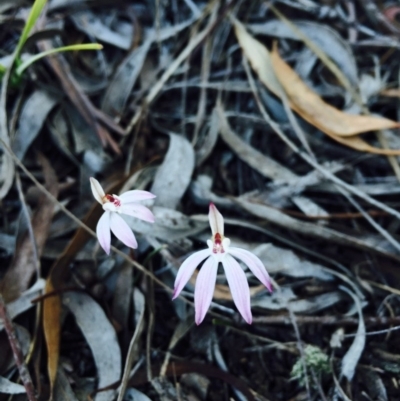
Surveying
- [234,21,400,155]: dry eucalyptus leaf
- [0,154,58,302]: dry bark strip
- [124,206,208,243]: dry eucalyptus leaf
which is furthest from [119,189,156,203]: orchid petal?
[234,21,400,155]: dry eucalyptus leaf

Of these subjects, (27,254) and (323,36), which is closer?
(27,254)

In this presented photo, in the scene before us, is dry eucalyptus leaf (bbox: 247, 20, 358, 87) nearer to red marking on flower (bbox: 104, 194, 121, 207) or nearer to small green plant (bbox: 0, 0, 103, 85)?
small green plant (bbox: 0, 0, 103, 85)

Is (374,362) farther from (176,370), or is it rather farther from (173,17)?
(173,17)

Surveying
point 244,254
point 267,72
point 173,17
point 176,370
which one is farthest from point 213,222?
point 173,17

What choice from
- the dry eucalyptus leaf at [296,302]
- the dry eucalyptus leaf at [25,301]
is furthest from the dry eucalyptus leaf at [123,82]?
the dry eucalyptus leaf at [296,302]

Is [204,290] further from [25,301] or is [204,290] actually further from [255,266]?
[25,301]

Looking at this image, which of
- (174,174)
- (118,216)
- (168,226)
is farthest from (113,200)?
(174,174)
